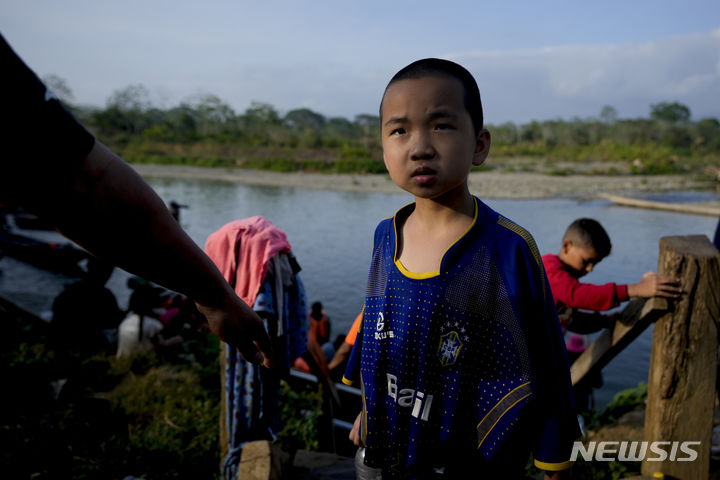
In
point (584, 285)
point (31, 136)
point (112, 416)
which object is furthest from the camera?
point (112, 416)

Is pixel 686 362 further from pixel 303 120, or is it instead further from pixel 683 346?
pixel 303 120

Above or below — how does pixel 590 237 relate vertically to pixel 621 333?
above

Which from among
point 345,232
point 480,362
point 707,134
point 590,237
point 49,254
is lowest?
point 49,254

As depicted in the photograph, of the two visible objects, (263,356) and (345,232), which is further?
(345,232)

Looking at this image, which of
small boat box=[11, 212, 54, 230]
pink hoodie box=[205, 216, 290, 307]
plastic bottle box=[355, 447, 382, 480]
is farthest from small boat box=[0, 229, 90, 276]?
plastic bottle box=[355, 447, 382, 480]

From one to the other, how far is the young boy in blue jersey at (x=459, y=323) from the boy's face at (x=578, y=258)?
1345 millimetres

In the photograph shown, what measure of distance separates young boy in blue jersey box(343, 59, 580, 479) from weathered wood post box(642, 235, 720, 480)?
1034mm

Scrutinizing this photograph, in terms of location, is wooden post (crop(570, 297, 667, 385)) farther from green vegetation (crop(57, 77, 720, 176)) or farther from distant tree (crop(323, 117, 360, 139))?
distant tree (crop(323, 117, 360, 139))

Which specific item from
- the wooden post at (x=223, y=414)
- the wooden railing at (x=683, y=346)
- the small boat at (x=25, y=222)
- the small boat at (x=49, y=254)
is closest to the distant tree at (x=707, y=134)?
the small boat at (x=49, y=254)

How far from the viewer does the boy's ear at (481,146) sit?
47.8 inches

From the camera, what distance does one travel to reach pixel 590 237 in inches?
91.6

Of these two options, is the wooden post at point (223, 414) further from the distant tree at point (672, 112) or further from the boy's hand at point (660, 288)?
the distant tree at point (672, 112)

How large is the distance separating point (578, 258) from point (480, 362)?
1470mm

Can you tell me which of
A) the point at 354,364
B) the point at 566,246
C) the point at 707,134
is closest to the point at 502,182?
the point at 707,134
